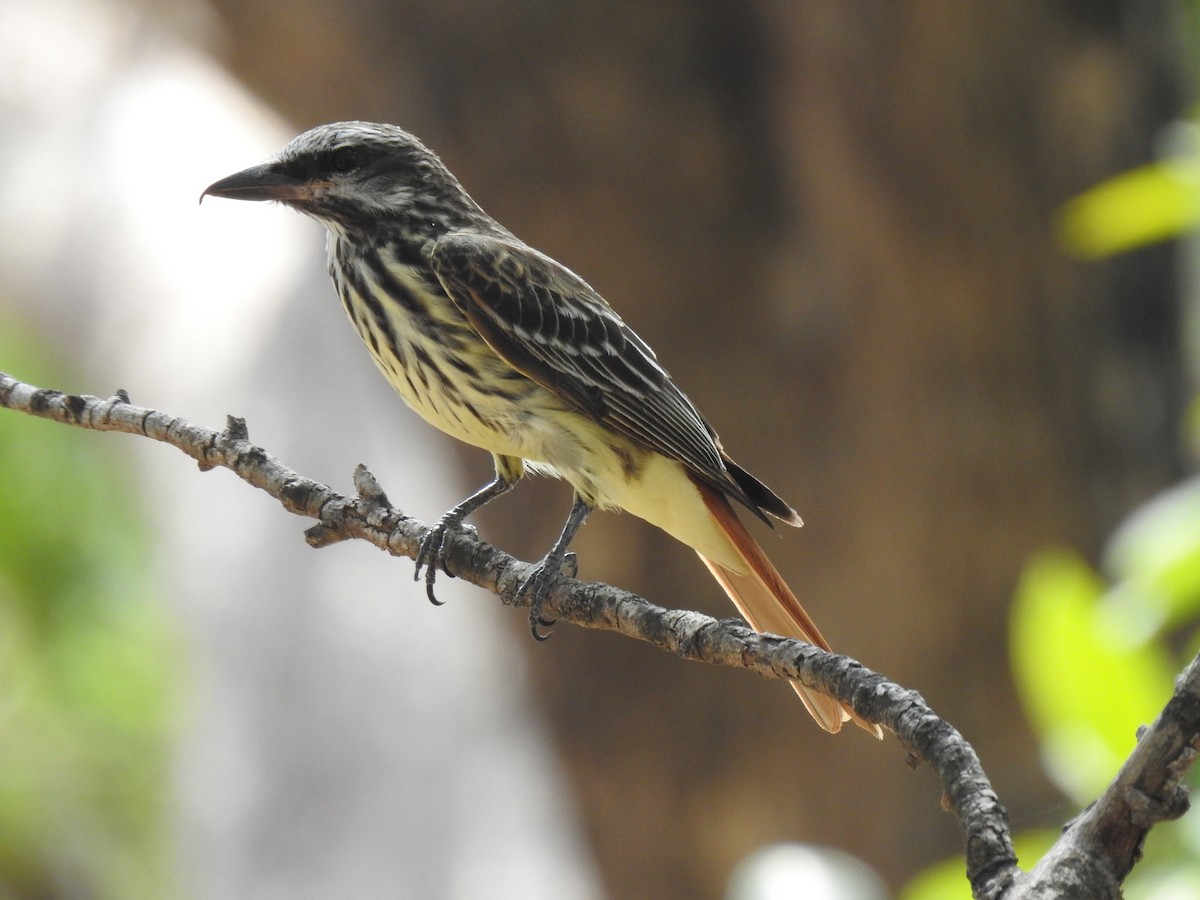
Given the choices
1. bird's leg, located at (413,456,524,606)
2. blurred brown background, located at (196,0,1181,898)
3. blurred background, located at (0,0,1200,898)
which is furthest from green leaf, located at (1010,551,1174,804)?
blurred brown background, located at (196,0,1181,898)

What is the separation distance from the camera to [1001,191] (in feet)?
14.3

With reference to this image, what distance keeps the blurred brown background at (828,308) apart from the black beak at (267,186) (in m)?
2.01

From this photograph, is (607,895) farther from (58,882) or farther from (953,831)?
(58,882)

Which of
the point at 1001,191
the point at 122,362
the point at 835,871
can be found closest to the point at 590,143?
the point at 1001,191

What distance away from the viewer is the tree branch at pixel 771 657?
1025 mm

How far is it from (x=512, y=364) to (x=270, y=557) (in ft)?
8.55

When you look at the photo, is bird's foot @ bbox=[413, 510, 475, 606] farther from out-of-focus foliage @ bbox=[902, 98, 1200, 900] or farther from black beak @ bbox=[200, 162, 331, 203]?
out-of-focus foliage @ bbox=[902, 98, 1200, 900]

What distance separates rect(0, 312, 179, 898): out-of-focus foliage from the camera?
6.12 meters

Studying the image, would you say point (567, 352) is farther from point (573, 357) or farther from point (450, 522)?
point (450, 522)

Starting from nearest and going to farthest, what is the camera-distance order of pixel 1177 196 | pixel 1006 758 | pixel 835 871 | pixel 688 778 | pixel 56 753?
pixel 835 871, pixel 1177 196, pixel 1006 758, pixel 688 778, pixel 56 753

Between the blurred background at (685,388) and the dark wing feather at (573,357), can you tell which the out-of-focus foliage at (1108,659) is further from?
the blurred background at (685,388)

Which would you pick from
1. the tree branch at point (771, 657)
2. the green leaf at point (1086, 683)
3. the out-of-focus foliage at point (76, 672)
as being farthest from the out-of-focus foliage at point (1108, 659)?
the out-of-focus foliage at point (76, 672)

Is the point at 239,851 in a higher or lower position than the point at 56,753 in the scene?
lower

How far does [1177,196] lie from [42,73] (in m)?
4.77
